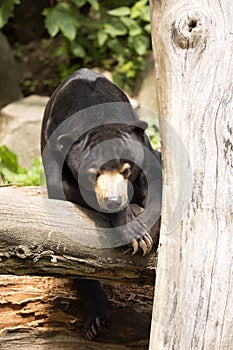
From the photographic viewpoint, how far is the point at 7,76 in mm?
7984

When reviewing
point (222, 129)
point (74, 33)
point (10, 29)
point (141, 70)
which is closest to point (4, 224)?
point (222, 129)

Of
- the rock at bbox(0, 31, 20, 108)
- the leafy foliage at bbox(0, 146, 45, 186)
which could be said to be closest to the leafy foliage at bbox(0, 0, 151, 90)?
the rock at bbox(0, 31, 20, 108)

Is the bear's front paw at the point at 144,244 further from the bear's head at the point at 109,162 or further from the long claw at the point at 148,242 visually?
the bear's head at the point at 109,162

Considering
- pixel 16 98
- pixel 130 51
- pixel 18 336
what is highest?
pixel 130 51

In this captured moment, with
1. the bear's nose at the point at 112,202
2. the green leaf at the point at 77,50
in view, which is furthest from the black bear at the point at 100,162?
the green leaf at the point at 77,50

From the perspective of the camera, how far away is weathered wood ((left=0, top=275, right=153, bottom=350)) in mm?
3475

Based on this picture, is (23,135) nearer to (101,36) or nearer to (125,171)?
(101,36)

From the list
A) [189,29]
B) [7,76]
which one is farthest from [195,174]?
[7,76]

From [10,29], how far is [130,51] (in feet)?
5.81

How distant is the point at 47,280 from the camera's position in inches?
147

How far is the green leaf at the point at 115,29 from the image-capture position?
7582mm

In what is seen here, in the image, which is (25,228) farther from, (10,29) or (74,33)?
(10,29)

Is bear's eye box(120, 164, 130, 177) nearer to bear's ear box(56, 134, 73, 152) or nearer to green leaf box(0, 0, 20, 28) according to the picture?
bear's ear box(56, 134, 73, 152)

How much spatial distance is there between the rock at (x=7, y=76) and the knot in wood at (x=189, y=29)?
5.33 m
